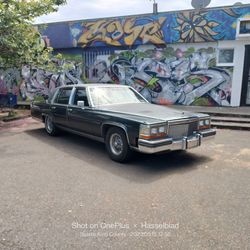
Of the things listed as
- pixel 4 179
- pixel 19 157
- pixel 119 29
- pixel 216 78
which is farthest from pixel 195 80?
pixel 4 179

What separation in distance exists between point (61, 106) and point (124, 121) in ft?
8.86

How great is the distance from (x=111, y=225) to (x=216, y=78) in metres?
9.68

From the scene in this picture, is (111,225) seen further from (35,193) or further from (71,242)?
(35,193)

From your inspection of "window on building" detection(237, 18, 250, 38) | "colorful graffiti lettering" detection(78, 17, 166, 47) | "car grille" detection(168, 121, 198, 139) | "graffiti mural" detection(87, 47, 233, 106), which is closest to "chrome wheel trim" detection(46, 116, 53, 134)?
"car grille" detection(168, 121, 198, 139)

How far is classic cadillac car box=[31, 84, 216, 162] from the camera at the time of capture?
185 inches

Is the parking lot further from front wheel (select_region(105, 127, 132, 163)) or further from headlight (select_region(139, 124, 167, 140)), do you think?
headlight (select_region(139, 124, 167, 140))

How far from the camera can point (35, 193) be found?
395 centimetres

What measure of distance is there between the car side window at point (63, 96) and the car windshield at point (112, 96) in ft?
3.24

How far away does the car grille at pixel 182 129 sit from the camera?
488 cm

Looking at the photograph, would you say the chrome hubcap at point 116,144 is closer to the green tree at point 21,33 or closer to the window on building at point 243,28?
the green tree at point 21,33

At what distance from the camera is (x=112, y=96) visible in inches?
247

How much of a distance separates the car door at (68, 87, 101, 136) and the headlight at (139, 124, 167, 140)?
1312 millimetres

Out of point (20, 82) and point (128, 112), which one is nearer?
point (128, 112)

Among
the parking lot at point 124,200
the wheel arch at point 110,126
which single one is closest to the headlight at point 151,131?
the wheel arch at point 110,126
